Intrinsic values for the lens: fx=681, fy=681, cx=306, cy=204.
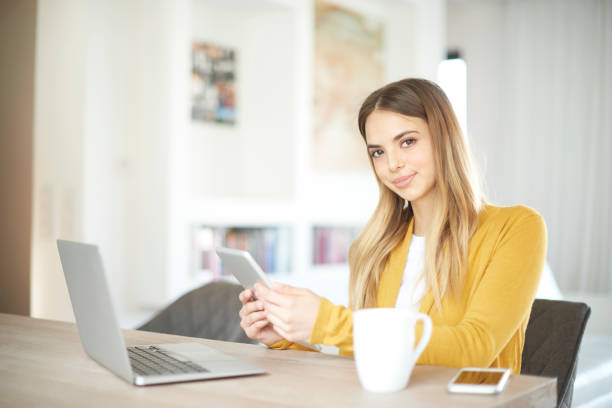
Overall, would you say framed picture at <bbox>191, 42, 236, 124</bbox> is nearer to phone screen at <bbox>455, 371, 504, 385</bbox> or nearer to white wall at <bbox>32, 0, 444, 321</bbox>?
white wall at <bbox>32, 0, 444, 321</bbox>

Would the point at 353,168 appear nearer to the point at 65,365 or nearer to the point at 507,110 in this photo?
the point at 507,110

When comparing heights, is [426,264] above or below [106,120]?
below

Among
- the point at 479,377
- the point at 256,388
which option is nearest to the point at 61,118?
the point at 256,388

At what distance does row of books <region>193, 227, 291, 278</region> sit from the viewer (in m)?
4.30

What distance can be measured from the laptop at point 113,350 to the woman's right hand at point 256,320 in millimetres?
154

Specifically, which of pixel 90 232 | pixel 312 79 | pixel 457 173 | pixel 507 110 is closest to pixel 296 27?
pixel 312 79

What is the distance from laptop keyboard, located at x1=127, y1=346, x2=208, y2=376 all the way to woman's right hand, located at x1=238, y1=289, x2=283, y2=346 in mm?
203

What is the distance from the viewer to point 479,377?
926 millimetres

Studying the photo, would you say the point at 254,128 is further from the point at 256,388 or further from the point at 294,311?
the point at 256,388

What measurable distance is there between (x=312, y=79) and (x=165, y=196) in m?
1.51

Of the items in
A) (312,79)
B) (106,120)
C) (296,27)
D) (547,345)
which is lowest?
(547,345)

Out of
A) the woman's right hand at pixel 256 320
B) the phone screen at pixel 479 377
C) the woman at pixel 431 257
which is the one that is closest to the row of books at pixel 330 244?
the woman at pixel 431 257

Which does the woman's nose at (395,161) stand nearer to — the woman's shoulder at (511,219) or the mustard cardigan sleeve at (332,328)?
the woman's shoulder at (511,219)

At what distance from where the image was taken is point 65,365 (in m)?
1.11
